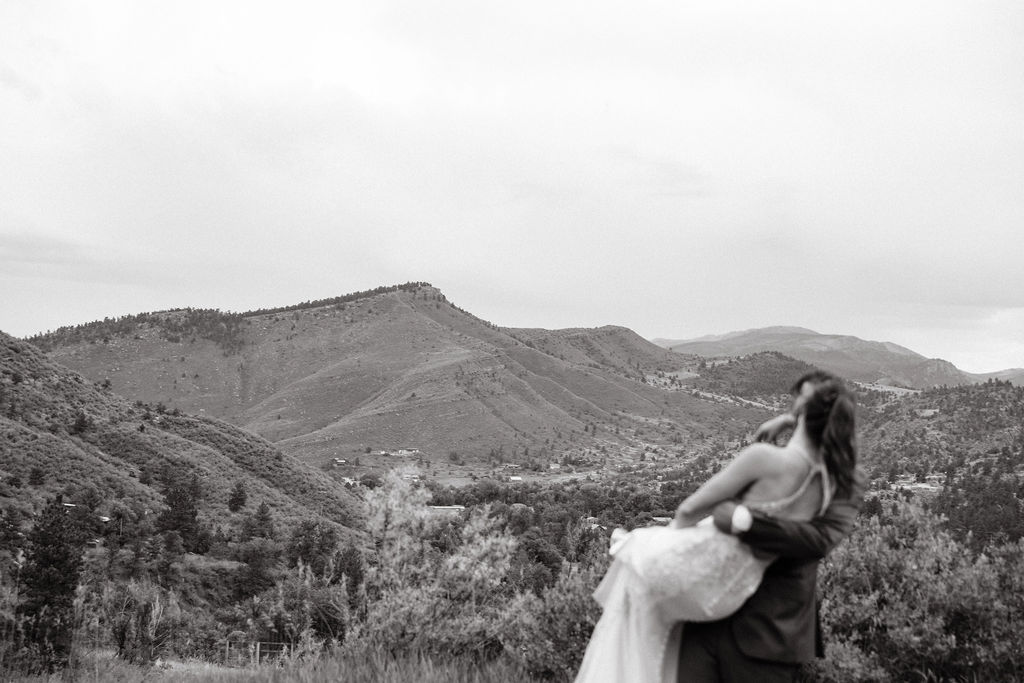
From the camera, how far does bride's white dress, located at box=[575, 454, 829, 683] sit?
3.43m

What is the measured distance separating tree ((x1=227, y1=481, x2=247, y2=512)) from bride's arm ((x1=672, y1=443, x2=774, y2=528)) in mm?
39132

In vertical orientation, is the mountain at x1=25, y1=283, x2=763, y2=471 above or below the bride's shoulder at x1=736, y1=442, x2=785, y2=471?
above

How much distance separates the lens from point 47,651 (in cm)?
1222

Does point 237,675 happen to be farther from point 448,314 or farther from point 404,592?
point 448,314

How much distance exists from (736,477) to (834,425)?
432 millimetres

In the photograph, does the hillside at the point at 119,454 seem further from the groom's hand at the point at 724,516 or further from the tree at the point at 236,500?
the groom's hand at the point at 724,516

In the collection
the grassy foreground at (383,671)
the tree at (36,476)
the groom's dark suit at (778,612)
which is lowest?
the tree at (36,476)

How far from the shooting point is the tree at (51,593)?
12.4 m

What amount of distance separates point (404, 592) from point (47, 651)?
8806mm

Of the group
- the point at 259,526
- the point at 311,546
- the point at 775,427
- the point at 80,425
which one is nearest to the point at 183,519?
the point at 259,526

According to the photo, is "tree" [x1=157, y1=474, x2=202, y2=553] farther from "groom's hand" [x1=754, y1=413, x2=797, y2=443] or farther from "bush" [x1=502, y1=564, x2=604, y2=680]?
"groom's hand" [x1=754, y1=413, x2=797, y2=443]

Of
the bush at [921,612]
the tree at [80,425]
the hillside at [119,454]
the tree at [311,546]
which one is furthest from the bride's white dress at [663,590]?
the tree at [80,425]

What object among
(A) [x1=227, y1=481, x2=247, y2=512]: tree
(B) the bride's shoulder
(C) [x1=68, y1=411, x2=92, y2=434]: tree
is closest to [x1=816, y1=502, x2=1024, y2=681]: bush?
(B) the bride's shoulder

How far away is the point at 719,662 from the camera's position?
11.5ft
